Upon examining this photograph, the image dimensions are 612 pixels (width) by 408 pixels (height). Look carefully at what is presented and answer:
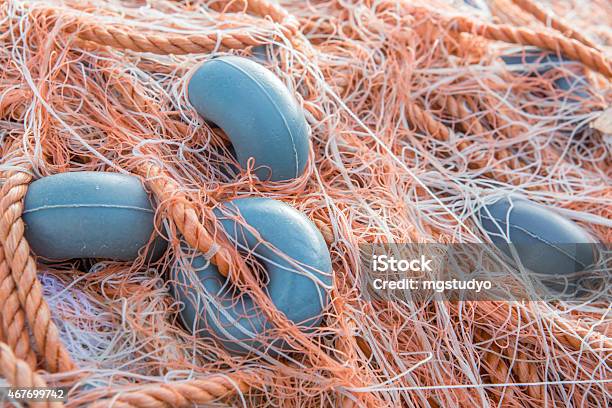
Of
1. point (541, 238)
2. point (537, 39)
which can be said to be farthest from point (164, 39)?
point (537, 39)

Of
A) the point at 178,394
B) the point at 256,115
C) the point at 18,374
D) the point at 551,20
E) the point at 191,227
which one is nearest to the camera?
the point at 18,374

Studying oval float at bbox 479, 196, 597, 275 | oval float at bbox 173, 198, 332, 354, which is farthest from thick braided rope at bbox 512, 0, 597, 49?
oval float at bbox 173, 198, 332, 354

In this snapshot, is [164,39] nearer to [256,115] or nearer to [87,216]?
[256,115]

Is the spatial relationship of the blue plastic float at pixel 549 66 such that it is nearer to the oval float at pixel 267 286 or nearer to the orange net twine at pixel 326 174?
the orange net twine at pixel 326 174

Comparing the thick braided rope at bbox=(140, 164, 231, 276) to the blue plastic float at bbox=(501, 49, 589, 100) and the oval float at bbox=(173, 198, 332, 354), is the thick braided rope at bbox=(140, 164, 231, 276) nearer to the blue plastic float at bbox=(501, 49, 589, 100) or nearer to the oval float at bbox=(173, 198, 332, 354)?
the oval float at bbox=(173, 198, 332, 354)

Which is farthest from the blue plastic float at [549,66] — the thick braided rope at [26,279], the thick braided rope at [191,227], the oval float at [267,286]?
the thick braided rope at [26,279]

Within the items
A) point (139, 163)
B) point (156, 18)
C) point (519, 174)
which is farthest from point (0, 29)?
point (519, 174)
